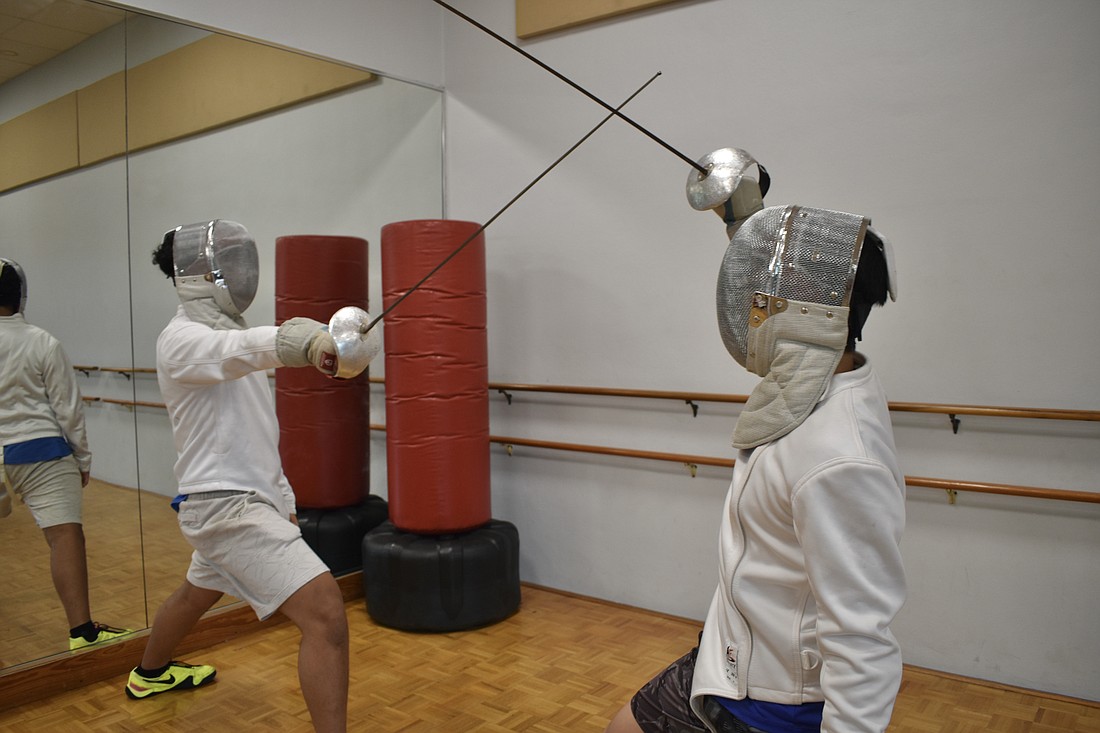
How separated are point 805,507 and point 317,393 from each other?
2.80 metres

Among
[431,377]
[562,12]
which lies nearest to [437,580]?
[431,377]

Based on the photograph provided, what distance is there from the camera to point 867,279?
51.9 inches

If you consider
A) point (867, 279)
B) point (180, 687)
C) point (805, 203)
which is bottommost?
point (180, 687)

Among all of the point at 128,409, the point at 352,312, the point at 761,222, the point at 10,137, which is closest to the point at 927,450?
the point at 761,222

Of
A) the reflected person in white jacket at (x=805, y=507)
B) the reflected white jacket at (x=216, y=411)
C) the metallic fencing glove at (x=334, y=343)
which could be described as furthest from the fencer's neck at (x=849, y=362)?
the reflected white jacket at (x=216, y=411)

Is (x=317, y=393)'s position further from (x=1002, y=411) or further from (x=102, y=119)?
(x=1002, y=411)

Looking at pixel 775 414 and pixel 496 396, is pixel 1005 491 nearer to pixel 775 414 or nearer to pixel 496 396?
pixel 775 414

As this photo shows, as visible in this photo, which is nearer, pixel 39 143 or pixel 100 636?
pixel 39 143

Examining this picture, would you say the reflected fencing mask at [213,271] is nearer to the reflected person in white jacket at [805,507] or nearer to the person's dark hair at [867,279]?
the reflected person in white jacket at [805,507]

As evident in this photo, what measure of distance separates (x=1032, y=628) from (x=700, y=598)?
1.17 m

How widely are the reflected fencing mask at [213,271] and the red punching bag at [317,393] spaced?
1.11m

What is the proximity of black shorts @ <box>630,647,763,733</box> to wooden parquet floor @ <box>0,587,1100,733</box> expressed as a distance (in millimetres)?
1092

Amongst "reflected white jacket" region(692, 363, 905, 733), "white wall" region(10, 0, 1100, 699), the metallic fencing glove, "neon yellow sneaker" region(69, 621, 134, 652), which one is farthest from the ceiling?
"reflected white jacket" region(692, 363, 905, 733)

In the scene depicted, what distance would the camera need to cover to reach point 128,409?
121 inches
